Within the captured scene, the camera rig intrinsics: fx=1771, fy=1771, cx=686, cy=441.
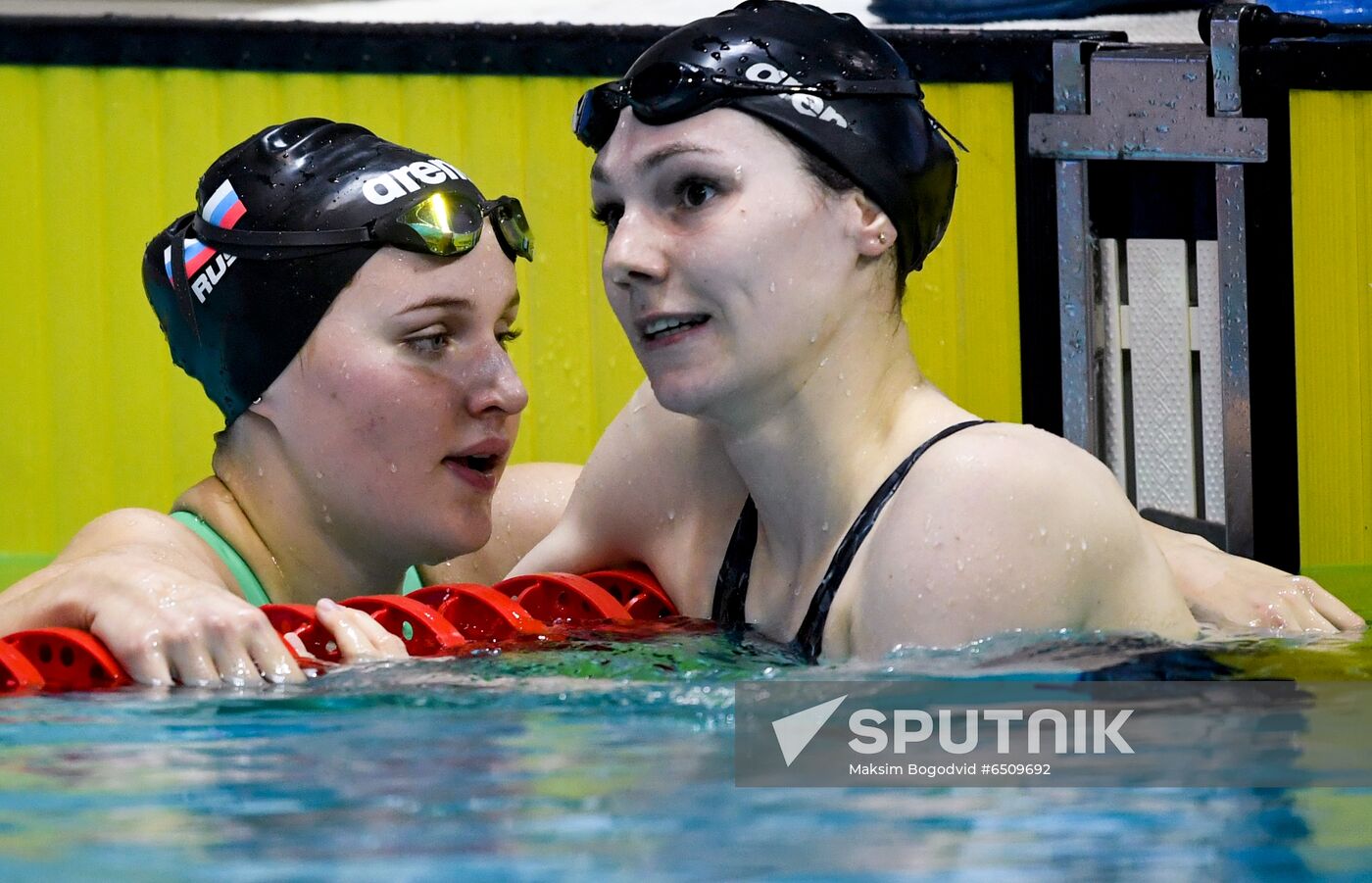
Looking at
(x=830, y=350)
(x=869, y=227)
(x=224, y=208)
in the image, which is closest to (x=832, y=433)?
(x=830, y=350)

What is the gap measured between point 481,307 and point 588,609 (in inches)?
25.7

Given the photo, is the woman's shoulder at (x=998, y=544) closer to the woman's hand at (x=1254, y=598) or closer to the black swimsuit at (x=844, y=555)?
the black swimsuit at (x=844, y=555)

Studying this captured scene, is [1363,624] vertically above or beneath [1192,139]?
beneath

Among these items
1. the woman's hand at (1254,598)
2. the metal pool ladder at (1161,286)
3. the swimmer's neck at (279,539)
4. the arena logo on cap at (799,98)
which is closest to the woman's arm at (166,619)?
the swimmer's neck at (279,539)

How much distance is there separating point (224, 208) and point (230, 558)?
670 millimetres

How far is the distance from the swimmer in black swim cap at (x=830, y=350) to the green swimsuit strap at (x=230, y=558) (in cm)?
105

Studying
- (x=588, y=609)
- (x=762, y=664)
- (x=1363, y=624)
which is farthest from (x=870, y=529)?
(x=1363, y=624)

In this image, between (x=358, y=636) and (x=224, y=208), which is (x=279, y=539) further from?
(x=358, y=636)

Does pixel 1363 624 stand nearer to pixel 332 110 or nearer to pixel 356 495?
pixel 356 495

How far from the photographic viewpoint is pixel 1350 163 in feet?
15.7

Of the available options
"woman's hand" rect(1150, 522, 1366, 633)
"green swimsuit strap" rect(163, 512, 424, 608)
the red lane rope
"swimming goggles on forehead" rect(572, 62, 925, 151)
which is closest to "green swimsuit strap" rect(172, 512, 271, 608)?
"green swimsuit strap" rect(163, 512, 424, 608)

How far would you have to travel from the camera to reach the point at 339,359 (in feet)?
10.9

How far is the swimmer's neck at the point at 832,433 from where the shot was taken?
2701 mm

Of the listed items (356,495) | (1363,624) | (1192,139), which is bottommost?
(1363,624)
